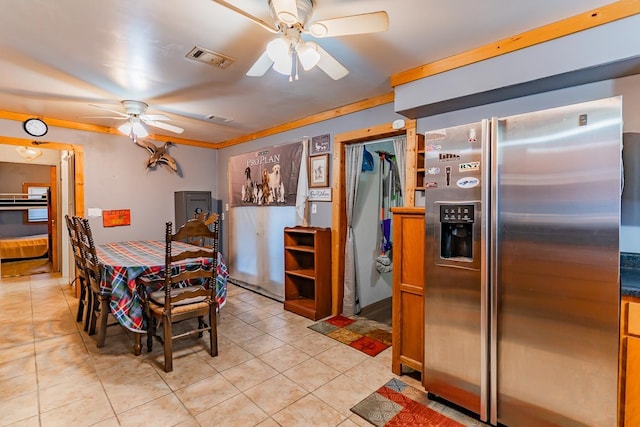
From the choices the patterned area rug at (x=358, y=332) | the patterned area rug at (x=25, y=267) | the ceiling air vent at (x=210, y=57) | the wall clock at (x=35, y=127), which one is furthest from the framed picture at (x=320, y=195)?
the patterned area rug at (x=25, y=267)

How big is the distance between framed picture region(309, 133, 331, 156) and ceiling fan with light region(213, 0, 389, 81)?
177cm

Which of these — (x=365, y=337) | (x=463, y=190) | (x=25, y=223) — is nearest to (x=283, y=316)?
(x=365, y=337)

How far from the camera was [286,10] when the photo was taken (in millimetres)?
1472

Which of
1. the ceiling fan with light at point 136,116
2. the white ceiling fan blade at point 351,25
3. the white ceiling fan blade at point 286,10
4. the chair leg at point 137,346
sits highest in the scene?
the ceiling fan with light at point 136,116

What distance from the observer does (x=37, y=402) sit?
205 cm

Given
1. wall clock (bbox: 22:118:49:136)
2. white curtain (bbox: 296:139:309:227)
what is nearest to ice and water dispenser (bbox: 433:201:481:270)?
white curtain (bbox: 296:139:309:227)

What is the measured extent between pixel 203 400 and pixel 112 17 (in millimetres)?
2497

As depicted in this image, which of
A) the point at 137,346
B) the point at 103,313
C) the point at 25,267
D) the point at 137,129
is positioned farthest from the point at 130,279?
the point at 25,267

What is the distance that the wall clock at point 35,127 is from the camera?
3.90 metres

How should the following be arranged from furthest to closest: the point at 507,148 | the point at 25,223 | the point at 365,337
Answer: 1. the point at 25,223
2. the point at 365,337
3. the point at 507,148

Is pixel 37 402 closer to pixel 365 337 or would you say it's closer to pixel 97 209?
pixel 365 337

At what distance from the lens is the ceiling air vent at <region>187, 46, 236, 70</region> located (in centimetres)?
227

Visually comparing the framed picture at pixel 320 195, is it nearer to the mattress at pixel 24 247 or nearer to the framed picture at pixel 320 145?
the framed picture at pixel 320 145

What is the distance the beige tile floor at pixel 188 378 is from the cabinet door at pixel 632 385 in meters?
1.13
